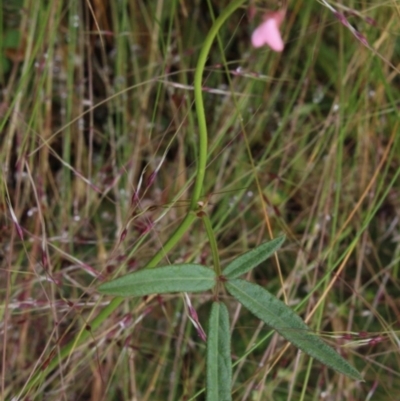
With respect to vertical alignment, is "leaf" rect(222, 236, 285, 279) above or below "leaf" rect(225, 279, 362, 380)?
above

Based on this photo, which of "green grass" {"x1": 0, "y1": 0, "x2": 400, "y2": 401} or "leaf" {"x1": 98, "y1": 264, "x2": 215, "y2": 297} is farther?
"green grass" {"x1": 0, "y1": 0, "x2": 400, "y2": 401}

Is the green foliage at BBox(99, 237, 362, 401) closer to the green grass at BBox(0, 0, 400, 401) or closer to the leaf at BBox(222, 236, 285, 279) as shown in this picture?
the leaf at BBox(222, 236, 285, 279)

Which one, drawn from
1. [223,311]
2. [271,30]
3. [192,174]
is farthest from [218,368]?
[192,174]

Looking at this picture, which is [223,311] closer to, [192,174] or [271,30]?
[271,30]

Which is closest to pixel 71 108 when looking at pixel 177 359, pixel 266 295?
pixel 177 359

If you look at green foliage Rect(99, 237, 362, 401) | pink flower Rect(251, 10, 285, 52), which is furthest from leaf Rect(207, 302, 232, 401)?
pink flower Rect(251, 10, 285, 52)

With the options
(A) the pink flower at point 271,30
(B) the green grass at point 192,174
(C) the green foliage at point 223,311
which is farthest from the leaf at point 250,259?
(B) the green grass at point 192,174

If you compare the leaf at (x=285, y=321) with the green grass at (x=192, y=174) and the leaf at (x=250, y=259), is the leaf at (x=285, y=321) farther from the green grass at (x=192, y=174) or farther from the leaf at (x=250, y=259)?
the green grass at (x=192, y=174)
